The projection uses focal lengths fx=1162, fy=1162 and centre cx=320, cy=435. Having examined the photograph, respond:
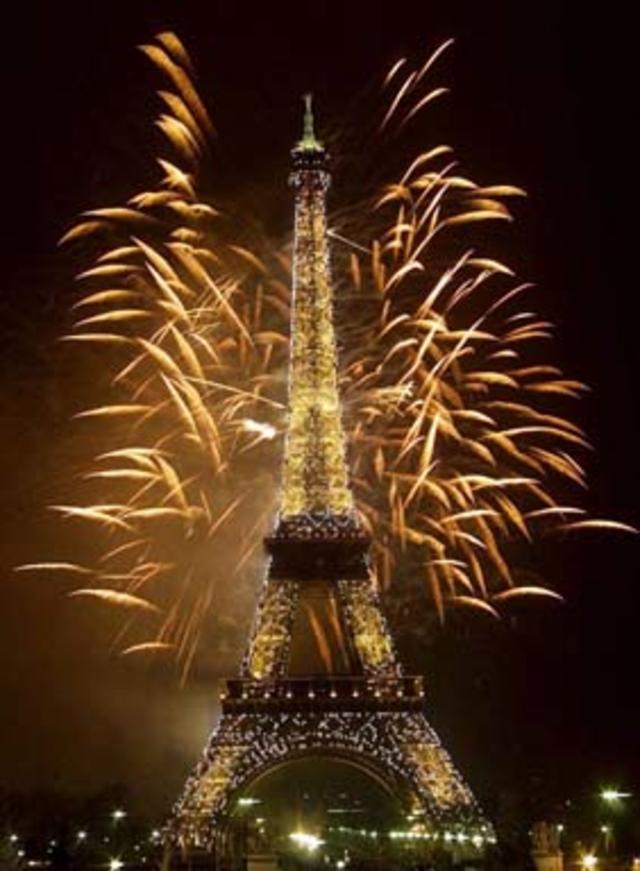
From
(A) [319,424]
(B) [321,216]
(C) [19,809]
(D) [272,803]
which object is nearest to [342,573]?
(A) [319,424]

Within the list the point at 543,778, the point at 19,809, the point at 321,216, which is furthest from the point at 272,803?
the point at 321,216

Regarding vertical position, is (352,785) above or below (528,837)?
above

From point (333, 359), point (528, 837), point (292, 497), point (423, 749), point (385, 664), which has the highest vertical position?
point (333, 359)

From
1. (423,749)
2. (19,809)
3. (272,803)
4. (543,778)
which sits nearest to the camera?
(423,749)

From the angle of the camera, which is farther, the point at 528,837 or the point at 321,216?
the point at 321,216

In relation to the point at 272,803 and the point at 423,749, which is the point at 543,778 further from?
the point at 272,803

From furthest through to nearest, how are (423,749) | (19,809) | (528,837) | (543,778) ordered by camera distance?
(19,809) → (543,778) → (423,749) → (528,837)
